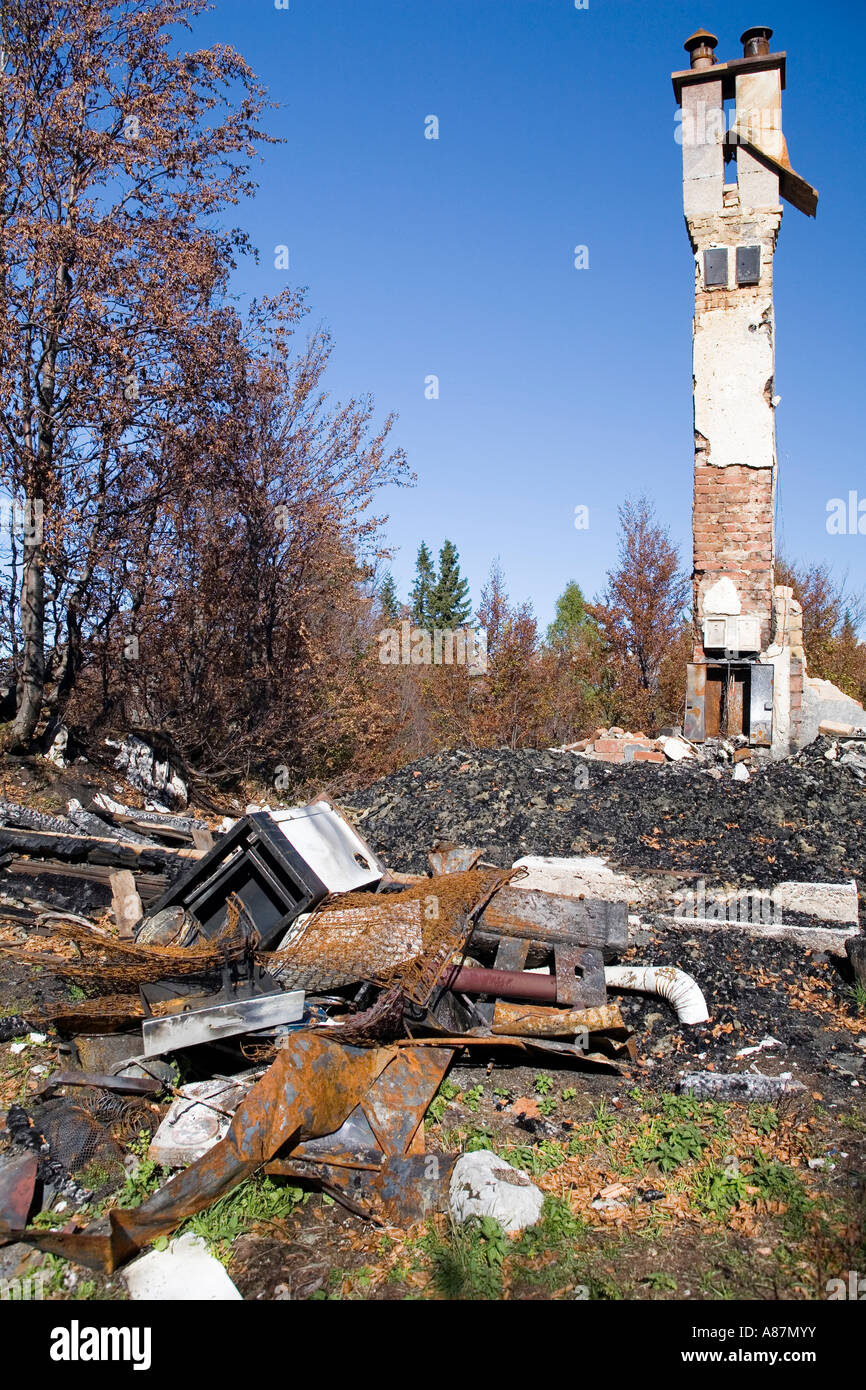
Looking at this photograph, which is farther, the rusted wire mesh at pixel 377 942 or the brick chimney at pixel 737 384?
the brick chimney at pixel 737 384

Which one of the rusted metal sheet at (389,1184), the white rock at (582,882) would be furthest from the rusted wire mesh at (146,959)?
the white rock at (582,882)

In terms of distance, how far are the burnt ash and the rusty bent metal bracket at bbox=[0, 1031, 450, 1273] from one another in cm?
345

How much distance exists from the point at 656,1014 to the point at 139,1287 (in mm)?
2947

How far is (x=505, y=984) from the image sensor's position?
4742mm

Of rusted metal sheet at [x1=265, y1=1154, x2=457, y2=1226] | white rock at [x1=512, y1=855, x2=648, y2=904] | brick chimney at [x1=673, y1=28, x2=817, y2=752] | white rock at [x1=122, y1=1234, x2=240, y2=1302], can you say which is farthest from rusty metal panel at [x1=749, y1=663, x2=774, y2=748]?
white rock at [x1=122, y1=1234, x2=240, y2=1302]

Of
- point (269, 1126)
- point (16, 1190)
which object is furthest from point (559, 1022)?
point (16, 1190)

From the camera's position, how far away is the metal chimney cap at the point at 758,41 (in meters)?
11.1

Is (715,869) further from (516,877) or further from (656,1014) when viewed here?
(656,1014)

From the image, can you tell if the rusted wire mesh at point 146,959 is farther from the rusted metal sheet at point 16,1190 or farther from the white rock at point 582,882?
the white rock at point 582,882

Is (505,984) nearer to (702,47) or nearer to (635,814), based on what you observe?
(635,814)

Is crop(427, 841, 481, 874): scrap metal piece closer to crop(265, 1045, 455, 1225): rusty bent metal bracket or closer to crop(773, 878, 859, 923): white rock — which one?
crop(773, 878, 859, 923): white rock

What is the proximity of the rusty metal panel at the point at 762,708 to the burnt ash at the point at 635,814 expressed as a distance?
0.77 metres

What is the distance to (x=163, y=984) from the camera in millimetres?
4383
